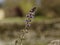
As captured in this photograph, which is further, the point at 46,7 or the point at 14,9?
the point at 14,9

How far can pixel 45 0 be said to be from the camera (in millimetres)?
10023

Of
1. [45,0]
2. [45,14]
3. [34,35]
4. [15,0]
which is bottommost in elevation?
[34,35]

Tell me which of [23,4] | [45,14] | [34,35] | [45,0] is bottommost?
[34,35]

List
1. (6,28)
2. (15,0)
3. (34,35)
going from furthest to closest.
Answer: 1. (15,0)
2. (6,28)
3. (34,35)

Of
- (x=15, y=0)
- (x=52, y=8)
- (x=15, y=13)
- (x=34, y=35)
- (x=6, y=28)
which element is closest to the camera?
(x=34, y=35)

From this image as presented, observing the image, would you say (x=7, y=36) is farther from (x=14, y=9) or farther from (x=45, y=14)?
(x=14, y=9)

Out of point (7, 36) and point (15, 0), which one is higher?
point (15, 0)

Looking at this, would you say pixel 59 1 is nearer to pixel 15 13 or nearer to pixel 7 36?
pixel 15 13

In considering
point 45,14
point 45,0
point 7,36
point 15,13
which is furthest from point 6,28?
point 15,13

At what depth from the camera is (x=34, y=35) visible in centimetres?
503

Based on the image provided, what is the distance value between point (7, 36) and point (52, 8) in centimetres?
447

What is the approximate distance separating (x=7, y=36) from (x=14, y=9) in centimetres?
606

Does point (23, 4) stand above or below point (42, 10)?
above

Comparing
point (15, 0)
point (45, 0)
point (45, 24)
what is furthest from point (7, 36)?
point (15, 0)
